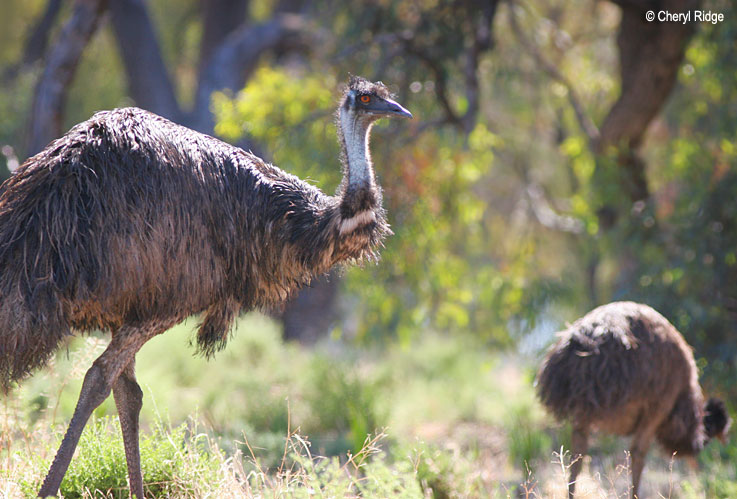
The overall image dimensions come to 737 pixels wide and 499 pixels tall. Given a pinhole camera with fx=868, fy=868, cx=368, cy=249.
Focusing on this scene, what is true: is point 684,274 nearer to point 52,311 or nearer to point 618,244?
point 618,244

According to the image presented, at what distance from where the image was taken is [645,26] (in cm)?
960

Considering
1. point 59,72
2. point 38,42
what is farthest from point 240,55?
point 38,42

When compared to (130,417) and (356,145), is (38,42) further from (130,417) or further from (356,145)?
(130,417)

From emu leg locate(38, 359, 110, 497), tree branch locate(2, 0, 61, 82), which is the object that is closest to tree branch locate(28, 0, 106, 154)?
tree branch locate(2, 0, 61, 82)

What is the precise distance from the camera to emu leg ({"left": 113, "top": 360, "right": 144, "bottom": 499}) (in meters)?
4.43

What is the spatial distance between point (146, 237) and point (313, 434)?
4913 millimetres

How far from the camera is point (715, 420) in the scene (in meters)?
6.58

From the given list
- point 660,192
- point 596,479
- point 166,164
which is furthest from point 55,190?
point 660,192

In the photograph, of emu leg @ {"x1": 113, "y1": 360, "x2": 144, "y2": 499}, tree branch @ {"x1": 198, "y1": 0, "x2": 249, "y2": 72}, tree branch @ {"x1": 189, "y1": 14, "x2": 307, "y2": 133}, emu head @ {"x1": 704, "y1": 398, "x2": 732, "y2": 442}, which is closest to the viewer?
emu leg @ {"x1": 113, "y1": 360, "x2": 144, "y2": 499}

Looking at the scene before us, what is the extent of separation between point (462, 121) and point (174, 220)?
6432 millimetres

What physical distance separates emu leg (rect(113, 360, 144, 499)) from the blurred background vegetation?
7.85 feet

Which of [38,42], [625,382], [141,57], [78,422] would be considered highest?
[38,42]

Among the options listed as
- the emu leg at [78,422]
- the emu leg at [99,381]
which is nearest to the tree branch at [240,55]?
the emu leg at [99,381]

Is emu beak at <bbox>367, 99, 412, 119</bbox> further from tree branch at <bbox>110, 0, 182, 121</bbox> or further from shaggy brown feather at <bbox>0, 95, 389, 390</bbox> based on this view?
tree branch at <bbox>110, 0, 182, 121</bbox>
